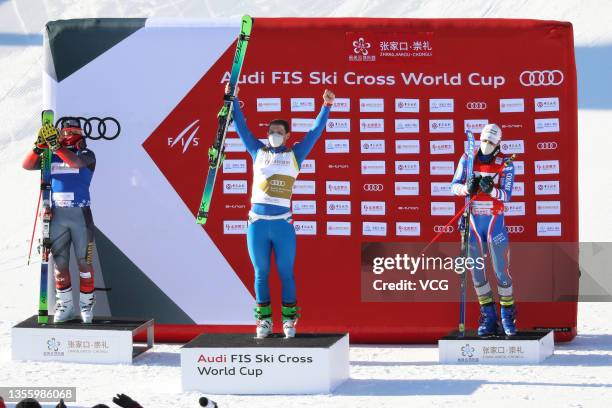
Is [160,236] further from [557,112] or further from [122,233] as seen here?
[557,112]

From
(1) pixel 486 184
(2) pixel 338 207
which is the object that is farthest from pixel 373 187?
(1) pixel 486 184

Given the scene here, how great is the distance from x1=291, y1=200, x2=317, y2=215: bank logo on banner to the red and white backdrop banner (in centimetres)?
1

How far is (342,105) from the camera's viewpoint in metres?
9.66

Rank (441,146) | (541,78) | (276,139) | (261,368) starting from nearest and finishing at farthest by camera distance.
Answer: (261,368) → (276,139) → (541,78) → (441,146)

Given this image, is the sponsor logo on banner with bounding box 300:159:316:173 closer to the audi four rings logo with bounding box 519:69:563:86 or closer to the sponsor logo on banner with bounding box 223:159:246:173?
the sponsor logo on banner with bounding box 223:159:246:173

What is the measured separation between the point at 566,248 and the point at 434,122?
1.44 m

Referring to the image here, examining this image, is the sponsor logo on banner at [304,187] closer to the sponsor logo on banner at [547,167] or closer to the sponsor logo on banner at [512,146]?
the sponsor logo on banner at [512,146]

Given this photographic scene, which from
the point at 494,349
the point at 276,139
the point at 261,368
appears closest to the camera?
the point at 261,368

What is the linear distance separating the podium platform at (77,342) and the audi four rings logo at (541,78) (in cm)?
355

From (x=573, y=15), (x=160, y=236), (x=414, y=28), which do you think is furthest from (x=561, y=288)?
(x=573, y=15)

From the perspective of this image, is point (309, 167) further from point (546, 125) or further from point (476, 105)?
point (546, 125)

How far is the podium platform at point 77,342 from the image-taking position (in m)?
9.00

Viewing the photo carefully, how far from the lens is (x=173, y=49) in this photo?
9.71 meters

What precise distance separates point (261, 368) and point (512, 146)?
2.97 m
